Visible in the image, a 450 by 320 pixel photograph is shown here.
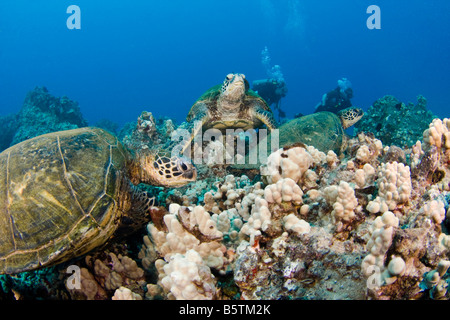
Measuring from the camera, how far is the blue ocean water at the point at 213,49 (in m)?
87.8

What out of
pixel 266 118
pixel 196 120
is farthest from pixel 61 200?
pixel 266 118

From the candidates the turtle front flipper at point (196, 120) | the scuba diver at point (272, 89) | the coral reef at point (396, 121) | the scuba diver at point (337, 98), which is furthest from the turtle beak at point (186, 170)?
the scuba diver at point (272, 89)

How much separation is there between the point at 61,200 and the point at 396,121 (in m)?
7.74

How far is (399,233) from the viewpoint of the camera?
1248 mm

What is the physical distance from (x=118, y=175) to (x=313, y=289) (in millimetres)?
2265

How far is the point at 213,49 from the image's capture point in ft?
406

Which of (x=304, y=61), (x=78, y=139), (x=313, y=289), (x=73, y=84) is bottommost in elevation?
(x=313, y=289)

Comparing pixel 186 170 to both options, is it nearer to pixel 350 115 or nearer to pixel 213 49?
pixel 350 115

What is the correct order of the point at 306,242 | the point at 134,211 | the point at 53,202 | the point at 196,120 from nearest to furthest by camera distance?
the point at 306,242 < the point at 53,202 < the point at 134,211 < the point at 196,120

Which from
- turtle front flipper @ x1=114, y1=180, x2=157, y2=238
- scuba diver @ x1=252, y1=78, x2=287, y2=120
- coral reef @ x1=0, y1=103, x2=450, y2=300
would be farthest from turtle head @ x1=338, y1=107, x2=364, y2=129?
scuba diver @ x1=252, y1=78, x2=287, y2=120

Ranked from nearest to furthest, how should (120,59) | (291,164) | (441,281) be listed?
(441,281) < (291,164) < (120,59)

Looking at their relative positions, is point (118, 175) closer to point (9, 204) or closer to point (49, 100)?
point (9, 204)

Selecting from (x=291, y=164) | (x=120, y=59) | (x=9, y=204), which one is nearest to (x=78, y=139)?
A: (x=9, y=204)

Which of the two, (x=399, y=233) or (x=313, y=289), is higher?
(x=399, y=233)
